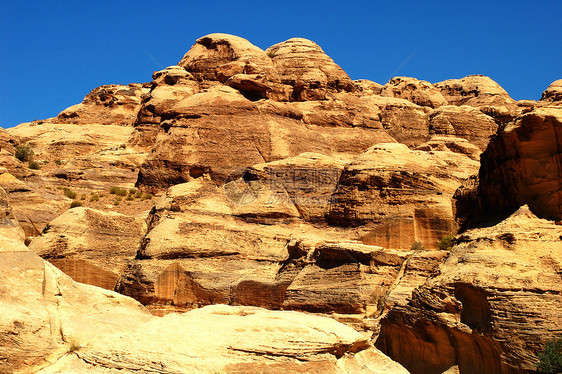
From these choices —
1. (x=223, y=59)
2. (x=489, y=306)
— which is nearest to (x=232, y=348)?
(x=489, y=306)

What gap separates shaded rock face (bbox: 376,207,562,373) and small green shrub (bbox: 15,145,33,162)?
39.0 meters

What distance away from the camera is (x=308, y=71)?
168 feet

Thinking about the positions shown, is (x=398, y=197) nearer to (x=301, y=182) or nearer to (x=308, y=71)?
(x=301, y=182)

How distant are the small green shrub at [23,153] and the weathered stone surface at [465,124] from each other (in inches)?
1148

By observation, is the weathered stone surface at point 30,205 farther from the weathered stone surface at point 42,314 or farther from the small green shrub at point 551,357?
the small green shrub at point 551,357

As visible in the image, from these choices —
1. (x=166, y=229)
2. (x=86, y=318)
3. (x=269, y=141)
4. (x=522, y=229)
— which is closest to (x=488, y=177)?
(x=522, y=229)

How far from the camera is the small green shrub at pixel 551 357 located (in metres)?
14.4

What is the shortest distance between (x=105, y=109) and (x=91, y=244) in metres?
36.4

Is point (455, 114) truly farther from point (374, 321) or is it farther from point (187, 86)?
point (374, 321)

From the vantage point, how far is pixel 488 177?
2170cm


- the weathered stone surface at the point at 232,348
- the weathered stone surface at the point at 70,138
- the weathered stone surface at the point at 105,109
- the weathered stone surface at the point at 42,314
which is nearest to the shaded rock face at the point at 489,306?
the weathered stone surface at the point at 232,348

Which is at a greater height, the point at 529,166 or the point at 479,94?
the point at 479,94

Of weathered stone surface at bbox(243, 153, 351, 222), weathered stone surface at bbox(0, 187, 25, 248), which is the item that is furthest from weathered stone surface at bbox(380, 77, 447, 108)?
weathered stone surface at bbox(0, 187, 25, 248)

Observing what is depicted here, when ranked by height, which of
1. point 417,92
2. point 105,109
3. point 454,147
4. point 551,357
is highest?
point 105,109
